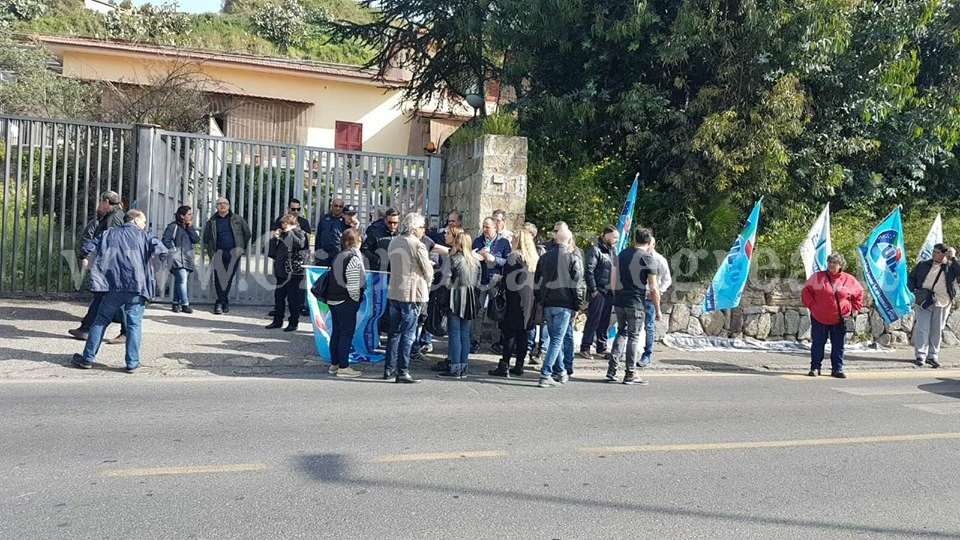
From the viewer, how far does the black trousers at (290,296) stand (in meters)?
11.1

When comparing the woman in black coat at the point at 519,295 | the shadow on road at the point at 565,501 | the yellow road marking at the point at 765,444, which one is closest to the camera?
the shadow on road at the point at 565,501

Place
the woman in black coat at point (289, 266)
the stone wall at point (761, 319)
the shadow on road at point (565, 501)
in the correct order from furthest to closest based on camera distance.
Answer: the stone wall at point (761, 319) → the woman in black coat at point (289, 266) → the shadow on road at point (565, 501)

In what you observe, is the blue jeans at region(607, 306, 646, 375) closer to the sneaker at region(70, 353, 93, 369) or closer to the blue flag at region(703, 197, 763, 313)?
the blue flag at region(703, 197, 763, 313)

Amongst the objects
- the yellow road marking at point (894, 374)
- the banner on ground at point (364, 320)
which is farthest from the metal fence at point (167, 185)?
the yellow road marking at point (894, 374)

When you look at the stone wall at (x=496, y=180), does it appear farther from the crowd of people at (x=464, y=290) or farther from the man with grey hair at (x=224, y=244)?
the man with grey hair at (x=224, y=244)

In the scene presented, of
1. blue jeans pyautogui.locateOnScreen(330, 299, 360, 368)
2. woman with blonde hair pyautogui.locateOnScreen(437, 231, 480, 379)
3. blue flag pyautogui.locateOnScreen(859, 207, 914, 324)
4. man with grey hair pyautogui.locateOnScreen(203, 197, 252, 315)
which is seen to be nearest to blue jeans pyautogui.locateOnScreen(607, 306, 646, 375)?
woman with blonde hair pyautogui.locateOnScreen(437, 231, 480, 379)

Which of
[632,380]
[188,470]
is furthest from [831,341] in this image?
[188,470]

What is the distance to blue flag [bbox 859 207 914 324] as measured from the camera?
12391 mm

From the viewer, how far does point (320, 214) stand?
13086 mm

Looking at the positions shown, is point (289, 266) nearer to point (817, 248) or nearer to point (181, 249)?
point (181, 249)

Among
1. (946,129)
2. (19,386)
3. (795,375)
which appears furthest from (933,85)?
(19,386)

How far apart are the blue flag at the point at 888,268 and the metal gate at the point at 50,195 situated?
446 inches

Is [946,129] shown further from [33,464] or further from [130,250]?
[33,464]

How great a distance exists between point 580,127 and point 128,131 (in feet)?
24.1
